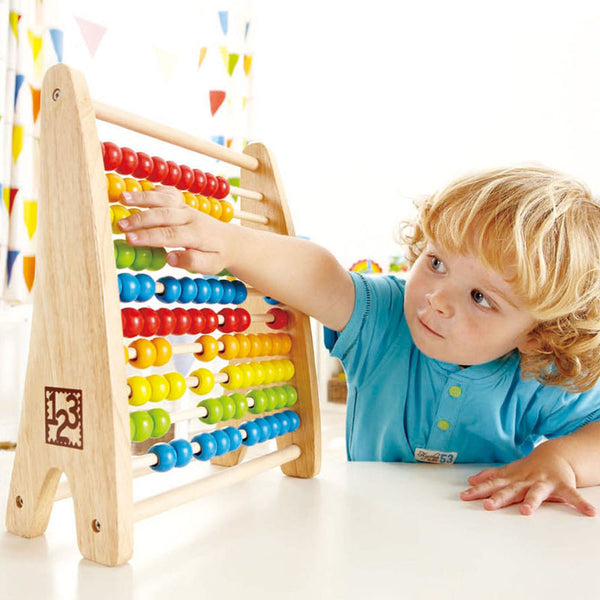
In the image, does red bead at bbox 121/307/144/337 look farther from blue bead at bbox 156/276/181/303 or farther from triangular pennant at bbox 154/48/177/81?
triangular pennant at bbox 154/48/177/81

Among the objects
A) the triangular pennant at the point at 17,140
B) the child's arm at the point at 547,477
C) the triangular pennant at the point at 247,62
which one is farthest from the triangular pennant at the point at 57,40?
the child's arm at the point at 547,477

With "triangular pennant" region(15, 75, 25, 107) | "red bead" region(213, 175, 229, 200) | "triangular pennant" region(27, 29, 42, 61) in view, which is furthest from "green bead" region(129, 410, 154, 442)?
"triangular pennant" region(27, 29, 42, 61)

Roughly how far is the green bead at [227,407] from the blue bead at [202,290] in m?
0.12

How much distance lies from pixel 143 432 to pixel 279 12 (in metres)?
3.89

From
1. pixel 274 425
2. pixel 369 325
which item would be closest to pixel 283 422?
pixel 274 425

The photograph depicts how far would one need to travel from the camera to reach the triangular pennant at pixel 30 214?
97.8 inches

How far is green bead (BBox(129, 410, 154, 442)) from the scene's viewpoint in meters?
0.60

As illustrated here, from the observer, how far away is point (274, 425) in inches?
31.6

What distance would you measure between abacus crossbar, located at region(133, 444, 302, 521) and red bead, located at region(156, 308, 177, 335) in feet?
0.51

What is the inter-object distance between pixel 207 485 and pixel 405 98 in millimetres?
3638

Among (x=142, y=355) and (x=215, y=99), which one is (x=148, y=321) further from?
(x=215, y=99)

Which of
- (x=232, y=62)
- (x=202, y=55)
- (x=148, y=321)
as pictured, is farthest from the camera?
(x=232, y=62)

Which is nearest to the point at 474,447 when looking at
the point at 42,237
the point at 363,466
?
the point at 363,466

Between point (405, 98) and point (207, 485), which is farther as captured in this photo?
point (405, 98)
